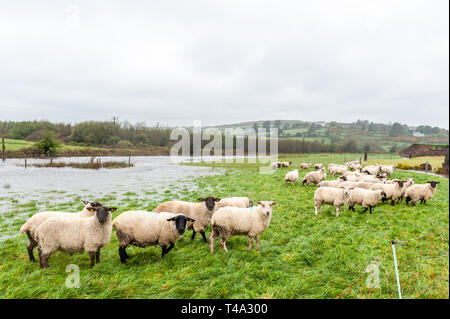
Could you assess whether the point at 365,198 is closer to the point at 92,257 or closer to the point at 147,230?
Result: the point at 147,230

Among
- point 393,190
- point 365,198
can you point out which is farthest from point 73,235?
point 393,190

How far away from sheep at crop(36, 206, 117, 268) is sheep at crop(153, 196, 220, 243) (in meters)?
1.99

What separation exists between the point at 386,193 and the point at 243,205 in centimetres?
880

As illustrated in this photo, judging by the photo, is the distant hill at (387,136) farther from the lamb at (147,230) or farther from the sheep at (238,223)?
the lamb at (147,230)

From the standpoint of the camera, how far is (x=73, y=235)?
479 centimetres

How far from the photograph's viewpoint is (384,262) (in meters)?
5.09

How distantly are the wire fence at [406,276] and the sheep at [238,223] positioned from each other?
8.59 ft

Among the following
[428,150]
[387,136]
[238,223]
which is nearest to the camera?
[238,223]

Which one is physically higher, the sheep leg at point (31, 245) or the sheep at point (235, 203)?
the sheep at point (235, 203)

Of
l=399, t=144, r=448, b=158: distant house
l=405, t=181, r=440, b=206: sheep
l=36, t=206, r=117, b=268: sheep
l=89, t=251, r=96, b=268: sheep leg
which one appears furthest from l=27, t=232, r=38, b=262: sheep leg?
l=399, t=144, r=448, b=158: distant house

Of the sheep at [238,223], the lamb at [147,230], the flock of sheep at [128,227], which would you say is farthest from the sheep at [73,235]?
the sheep at [238,223]

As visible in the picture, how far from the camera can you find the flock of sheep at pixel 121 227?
4.69m

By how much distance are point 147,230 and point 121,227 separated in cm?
69
